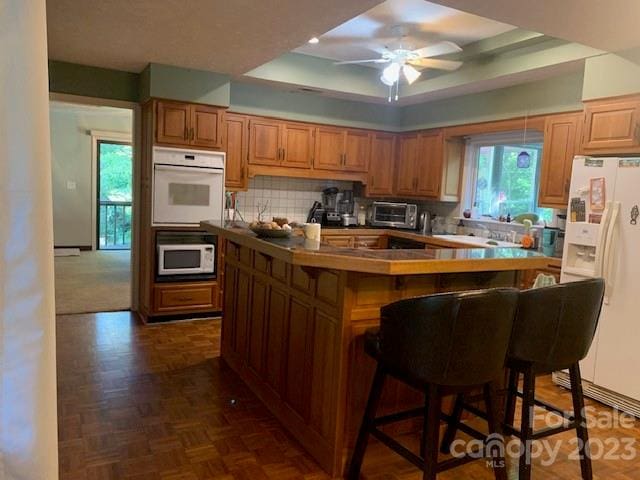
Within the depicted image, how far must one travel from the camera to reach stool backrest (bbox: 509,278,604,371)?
2.05 meters

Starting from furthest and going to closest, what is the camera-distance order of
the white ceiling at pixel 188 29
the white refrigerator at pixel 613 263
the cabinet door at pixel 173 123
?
the cabinet door at pixel 173 123 → the white refrigerator at pixel 613 263 → the white ceiling at pixel 188 29

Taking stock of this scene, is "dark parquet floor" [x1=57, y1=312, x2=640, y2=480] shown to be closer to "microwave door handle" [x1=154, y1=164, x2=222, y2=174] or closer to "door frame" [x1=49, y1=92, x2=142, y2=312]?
"door frame" [x1=49, y1=92, x2=142, y2=312]

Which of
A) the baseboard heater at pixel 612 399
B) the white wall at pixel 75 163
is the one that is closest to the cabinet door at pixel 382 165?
the baseboard heater at pixel 612 399

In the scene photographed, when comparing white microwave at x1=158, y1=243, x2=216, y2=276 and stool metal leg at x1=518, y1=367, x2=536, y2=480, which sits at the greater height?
white microwave at x1=158, y1=243, x2=216, y2=276

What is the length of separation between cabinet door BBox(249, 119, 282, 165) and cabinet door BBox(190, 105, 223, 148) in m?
0.55

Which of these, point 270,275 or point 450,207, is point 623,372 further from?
point 450,207

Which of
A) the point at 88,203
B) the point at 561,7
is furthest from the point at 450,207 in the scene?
the point at 88,203

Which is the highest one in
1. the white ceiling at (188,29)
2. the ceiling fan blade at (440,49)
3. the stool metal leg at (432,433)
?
the ceiling fan blade at (440,49)

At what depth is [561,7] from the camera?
2.57 meters

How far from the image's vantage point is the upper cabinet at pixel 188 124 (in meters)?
4.42

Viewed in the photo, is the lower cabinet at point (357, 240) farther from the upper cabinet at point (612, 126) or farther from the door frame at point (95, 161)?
the door frame at point (95, 161)

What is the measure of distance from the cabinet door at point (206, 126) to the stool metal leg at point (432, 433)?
346cm

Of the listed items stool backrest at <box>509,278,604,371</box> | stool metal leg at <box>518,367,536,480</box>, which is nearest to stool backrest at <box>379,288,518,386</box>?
stool backrest at <box>509,278,604,371</box>

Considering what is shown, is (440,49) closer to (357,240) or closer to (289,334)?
(289,334)
